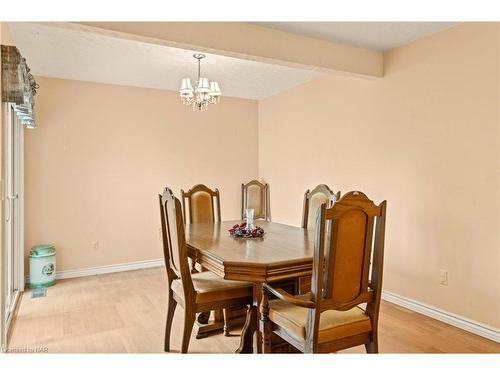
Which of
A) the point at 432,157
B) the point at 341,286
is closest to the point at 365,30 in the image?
the point at 432,157

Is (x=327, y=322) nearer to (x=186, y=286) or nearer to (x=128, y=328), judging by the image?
(x=186, y=286)

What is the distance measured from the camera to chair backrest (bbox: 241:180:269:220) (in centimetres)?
511

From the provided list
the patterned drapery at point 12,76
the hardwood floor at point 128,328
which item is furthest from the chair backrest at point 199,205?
the patterned drapery at point 12,76

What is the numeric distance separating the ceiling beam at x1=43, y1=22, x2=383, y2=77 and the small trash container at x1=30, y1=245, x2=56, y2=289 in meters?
2.64

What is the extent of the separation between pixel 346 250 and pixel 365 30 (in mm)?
2073

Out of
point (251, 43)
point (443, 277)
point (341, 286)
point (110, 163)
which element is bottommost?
point (443, 277)

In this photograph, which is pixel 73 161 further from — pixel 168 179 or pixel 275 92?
pixel 275 92

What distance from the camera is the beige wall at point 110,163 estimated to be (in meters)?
4.14

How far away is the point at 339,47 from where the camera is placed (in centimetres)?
317

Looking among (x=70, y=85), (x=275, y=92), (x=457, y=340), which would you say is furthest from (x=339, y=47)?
(x=70, y=85)

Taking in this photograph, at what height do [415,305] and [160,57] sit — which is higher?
[160,57]

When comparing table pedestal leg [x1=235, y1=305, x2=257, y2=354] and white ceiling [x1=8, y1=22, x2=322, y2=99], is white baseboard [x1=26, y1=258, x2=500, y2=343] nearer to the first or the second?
table pedestal leg [x1=235, y1=305, x2=257, y2=354]

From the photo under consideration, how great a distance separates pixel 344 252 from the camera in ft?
5.49

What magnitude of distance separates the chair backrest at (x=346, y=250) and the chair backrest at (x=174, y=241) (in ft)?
2.83
